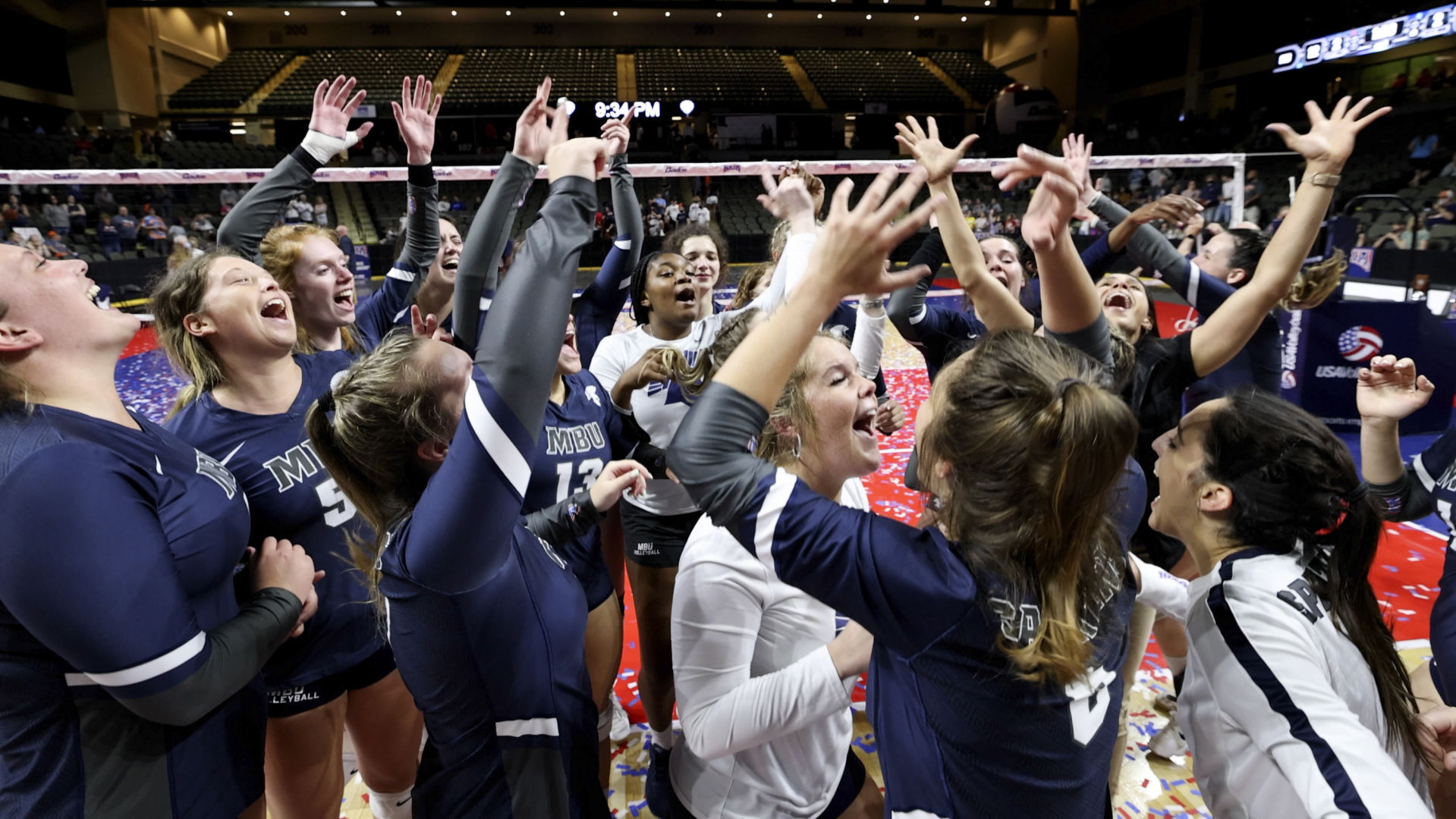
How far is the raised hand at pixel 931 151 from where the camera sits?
1.82 metres

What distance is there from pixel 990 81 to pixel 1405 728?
29.5 meters

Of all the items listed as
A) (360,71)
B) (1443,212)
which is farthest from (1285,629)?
(360,71)

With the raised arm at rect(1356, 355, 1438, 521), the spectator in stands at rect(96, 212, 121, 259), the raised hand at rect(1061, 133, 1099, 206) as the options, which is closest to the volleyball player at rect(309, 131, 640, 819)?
the raised hand at rect(1061, 133, 1099, 206)

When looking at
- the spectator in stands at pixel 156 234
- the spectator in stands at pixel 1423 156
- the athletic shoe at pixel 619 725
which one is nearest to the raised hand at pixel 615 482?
the athletic shoe at pixel 619 725

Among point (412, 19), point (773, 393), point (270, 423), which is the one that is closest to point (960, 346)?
point (773, 393)

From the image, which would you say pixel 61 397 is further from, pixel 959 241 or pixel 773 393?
pixel 959 241

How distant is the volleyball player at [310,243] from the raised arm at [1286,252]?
8.69 ft

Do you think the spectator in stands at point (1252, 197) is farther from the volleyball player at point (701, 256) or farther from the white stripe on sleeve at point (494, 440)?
the white stripe on sleeve at point (494, 440)

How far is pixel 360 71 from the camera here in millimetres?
25016

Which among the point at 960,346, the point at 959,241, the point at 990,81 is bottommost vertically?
the point at 960,346

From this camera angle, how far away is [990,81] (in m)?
26.9

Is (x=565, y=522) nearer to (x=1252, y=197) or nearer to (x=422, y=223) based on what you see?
(x=422, y=223)

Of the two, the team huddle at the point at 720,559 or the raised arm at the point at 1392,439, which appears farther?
the raised arm at the point at 1392,439

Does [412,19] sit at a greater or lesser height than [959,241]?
greater
